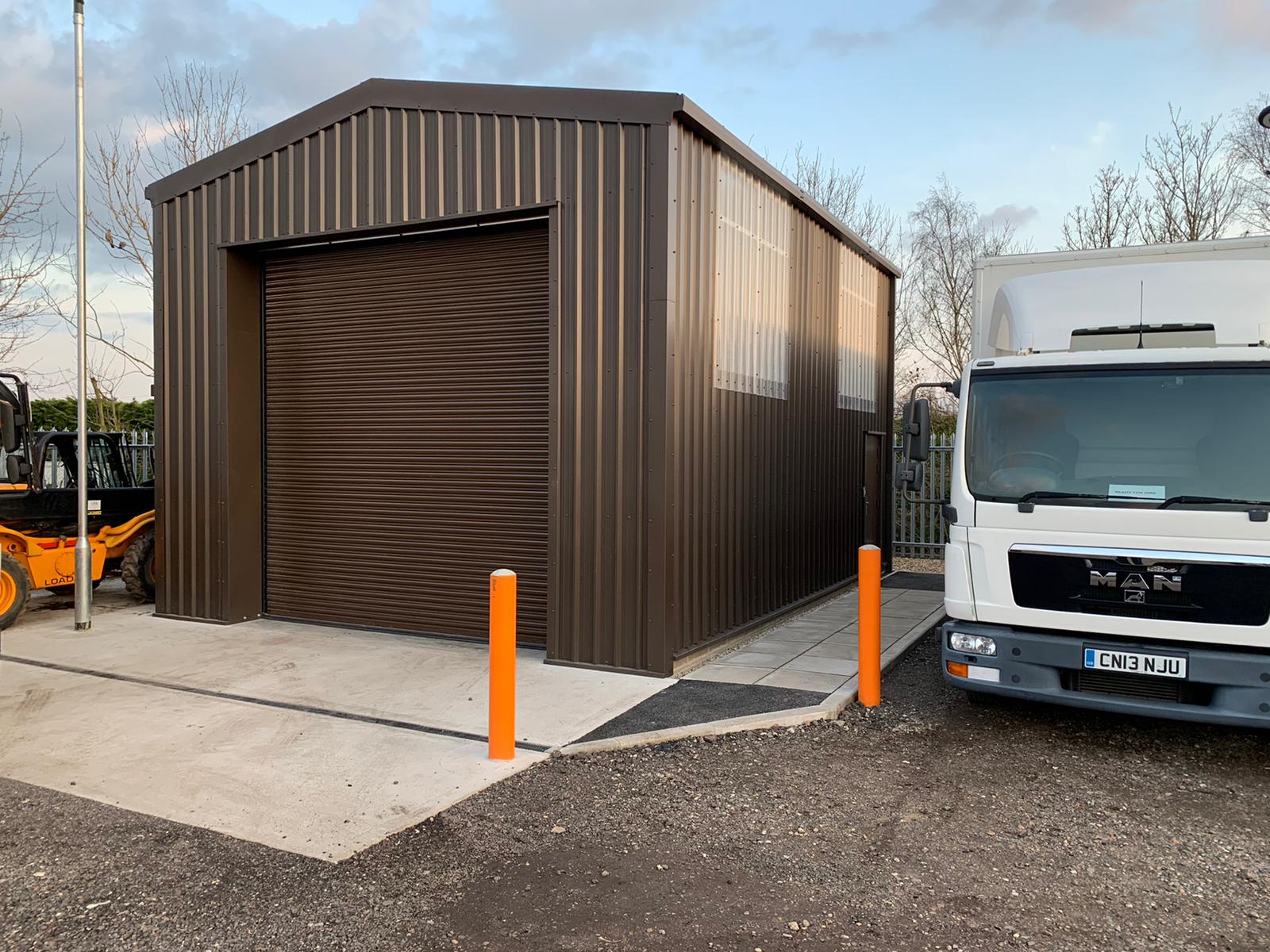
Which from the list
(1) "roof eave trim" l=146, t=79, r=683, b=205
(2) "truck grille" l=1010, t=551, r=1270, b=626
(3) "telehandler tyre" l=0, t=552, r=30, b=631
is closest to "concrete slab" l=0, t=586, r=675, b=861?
(3) "telehandler tyre" l=0, t=552, r=30, b=631

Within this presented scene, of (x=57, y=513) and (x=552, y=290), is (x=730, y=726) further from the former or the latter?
(x=57, y=513)

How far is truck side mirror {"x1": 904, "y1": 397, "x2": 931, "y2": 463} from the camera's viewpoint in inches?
256

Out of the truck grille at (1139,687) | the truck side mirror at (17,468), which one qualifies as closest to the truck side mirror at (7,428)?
the truck side mirror at (17,468)

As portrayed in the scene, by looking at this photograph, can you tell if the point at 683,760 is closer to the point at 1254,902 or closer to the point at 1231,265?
the point at 1254,902

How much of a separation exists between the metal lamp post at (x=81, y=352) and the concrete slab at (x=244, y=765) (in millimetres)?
2515

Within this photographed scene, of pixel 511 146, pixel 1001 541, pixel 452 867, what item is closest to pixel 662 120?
pixel 511 146

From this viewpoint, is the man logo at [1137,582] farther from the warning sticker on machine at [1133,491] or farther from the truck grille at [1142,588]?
the warning sticker on machine at [1133,491]

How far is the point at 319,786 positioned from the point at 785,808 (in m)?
2.52

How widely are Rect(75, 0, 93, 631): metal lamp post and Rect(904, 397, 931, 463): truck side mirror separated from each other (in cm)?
755

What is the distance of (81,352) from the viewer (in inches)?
361

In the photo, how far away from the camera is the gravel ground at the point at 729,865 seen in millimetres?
3555

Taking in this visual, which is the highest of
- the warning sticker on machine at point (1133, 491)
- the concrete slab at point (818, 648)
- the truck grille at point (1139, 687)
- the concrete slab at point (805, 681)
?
the warning sticker on machine at point (1133, 491)

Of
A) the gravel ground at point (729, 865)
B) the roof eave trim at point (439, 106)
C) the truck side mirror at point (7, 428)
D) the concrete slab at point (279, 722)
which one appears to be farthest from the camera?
the truck side mirror at point (7, 428)

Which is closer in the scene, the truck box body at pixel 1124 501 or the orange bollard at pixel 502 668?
the truck box body at pixel 1124 501
